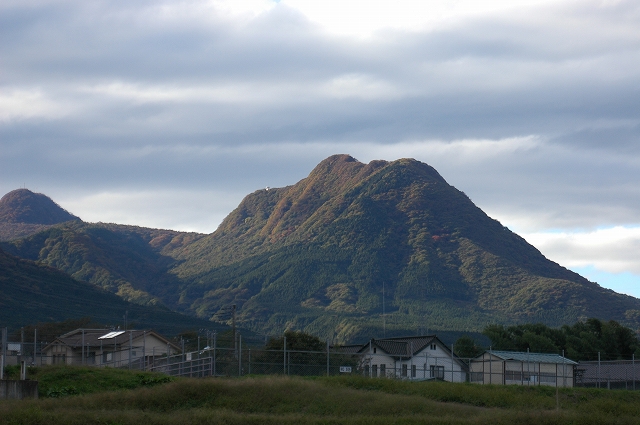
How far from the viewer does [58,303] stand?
13450 centimetres

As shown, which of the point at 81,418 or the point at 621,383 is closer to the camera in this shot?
the point at 81,418

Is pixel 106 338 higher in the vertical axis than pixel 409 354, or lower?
higher

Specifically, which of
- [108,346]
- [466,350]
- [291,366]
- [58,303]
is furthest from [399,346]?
[58,303]

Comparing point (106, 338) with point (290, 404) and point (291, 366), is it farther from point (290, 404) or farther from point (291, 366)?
point (290, 404)

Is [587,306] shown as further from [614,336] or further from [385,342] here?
[385,342]

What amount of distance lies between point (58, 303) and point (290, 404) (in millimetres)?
113116

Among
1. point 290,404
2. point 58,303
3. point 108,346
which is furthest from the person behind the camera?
point 58,303

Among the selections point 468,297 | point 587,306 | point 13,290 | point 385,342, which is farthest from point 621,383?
point 468,297

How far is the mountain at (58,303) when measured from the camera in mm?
121750

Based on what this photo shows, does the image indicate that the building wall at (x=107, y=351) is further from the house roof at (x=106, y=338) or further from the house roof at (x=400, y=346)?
the house roof at (x=400, y=346)

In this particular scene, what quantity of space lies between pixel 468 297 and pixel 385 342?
128730mm

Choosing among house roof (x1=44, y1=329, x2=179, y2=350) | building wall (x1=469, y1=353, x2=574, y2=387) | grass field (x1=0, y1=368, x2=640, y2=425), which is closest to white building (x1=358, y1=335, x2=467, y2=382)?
building wall (x1=469, y1=353, x2=574, y2=387)

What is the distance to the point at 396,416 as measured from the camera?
93.8ft

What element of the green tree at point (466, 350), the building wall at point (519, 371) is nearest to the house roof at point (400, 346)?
the green tree at point (466, 350)
